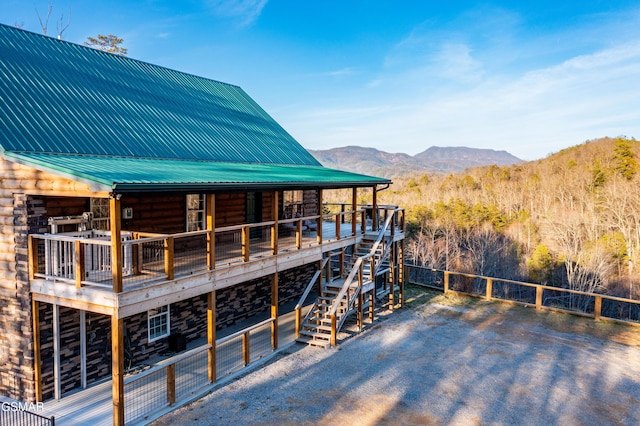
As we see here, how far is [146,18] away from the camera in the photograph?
36.9 m

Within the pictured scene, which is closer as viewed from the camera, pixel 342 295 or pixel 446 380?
pixel 446 380

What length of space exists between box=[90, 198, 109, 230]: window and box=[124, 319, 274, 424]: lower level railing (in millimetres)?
3688

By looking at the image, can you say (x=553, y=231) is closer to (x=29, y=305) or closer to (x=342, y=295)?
(x=342, y=295)

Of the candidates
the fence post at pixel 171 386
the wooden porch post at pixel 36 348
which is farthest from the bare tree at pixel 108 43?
the fence post at pixel 171 386

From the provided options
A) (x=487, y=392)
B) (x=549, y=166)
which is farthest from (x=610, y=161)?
(x=487, y=392)

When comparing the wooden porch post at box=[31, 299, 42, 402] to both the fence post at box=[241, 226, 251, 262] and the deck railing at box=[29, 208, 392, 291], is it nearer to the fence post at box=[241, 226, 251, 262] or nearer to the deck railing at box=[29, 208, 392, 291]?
the deck railing at box=[29, 208, 392, 291]

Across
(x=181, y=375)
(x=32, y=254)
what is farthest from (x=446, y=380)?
(x=32, y=254)

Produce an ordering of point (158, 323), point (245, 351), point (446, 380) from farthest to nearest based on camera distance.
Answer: point (158, 323) → point (245, 351) → point (446, 380)

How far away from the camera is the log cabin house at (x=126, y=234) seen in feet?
29.1

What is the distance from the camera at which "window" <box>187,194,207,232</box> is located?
529 inches

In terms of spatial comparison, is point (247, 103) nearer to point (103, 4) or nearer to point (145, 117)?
point (145, 117)

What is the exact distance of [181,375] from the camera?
36.1 ft

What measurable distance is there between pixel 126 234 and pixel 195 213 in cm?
385

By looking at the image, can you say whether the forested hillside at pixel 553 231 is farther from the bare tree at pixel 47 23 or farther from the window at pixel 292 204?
the bare tree at pixel 47 23
